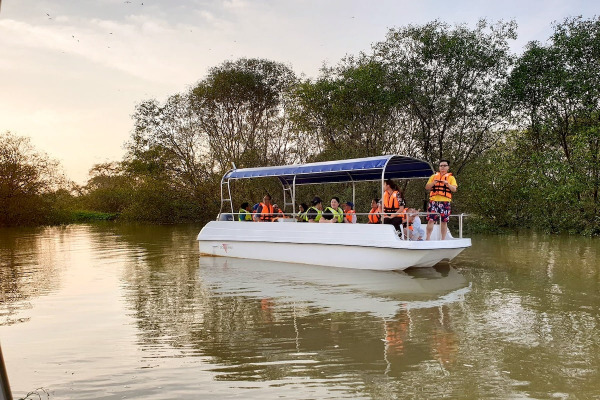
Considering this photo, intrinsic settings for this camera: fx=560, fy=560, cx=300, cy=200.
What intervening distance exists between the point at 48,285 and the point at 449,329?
779cm

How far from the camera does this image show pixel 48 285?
1080 centimetres

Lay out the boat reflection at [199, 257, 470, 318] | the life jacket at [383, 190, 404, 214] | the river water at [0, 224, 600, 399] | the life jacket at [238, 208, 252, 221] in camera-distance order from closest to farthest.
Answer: the river water at [0, 224, 600, 399]
the boat reflection at [199, 257, 470, 318]
the life jacket at [383, 190, 404, 214]
the life jacket at [238, 208, 252, 221]

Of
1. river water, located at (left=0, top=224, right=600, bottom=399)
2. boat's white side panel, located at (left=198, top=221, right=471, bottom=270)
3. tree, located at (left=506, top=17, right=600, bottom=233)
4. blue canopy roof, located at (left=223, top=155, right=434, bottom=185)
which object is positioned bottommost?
river water, located at (left=0, top=224, right=600, bottom=399)

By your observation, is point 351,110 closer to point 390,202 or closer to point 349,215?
point 349,215

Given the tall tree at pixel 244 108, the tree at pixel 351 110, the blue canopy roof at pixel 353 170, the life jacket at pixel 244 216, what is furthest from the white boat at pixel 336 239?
the tall tree at pixel 244 108

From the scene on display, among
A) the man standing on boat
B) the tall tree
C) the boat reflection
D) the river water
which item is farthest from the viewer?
the tall tree

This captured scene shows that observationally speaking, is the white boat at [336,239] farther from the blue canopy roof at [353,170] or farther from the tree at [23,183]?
the tree at [23,183]

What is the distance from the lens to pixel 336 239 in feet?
40.4

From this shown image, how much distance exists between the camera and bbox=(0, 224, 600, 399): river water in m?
4.81

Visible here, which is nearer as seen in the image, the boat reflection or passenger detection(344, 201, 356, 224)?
the boat reflection

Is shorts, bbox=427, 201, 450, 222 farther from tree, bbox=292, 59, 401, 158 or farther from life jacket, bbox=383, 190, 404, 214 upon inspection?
tree, bbox=292, 59, 401, 158

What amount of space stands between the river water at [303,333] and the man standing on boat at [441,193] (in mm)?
1110

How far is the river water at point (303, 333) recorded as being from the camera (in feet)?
15.8

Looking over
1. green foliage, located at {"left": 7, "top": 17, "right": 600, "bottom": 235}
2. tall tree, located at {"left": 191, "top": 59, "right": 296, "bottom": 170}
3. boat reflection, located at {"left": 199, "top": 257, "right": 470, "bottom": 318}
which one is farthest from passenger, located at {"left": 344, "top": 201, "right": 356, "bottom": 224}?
tall tree, located at {"left": 191, "top": 59, "right": 296, "bottom": 170}
